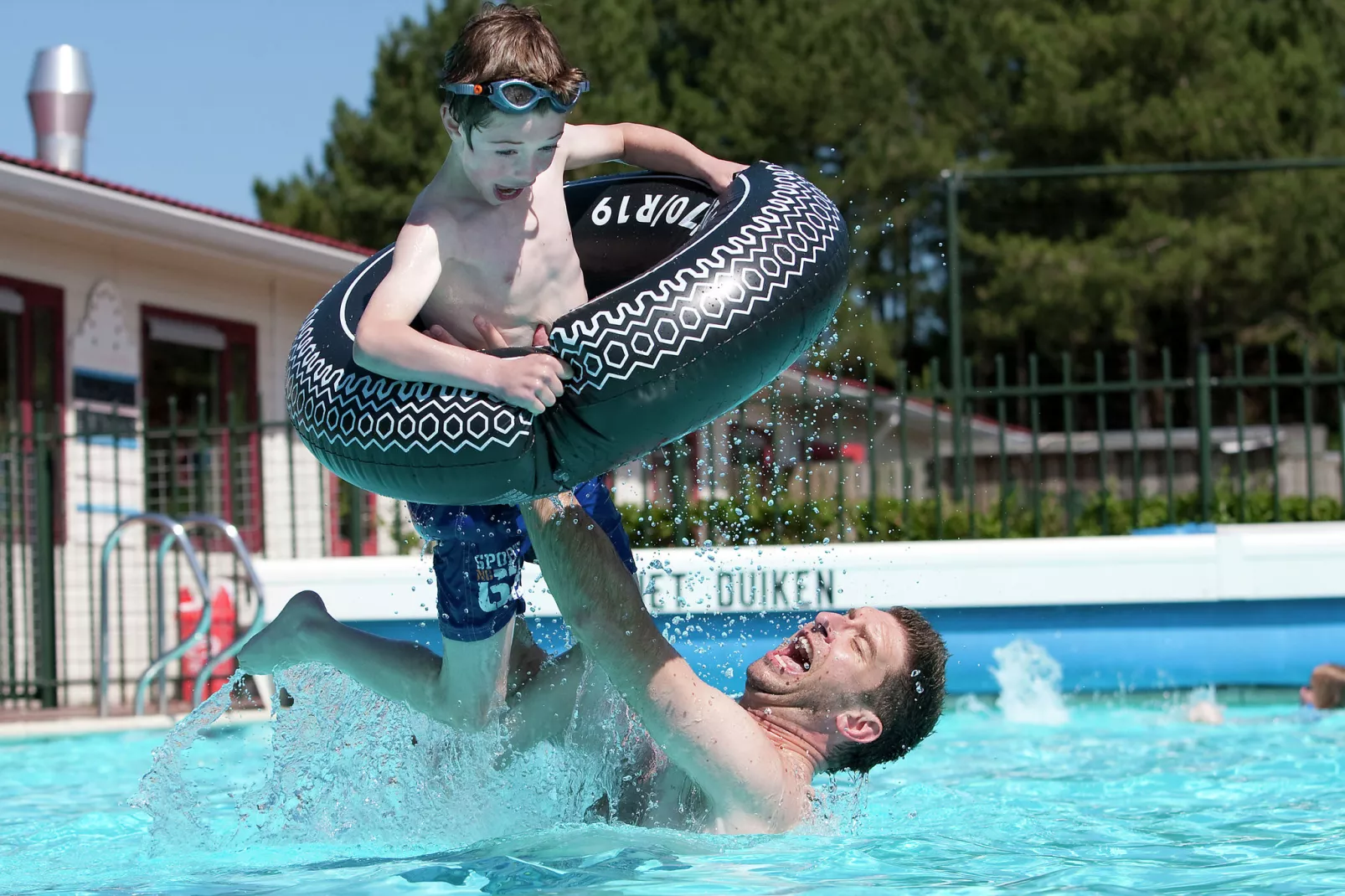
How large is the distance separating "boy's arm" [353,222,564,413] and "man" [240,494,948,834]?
1.12 ft

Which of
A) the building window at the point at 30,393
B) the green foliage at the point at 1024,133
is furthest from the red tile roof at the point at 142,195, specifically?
the green foliage at the point at 1024,133

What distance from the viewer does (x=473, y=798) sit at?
4.39 meters

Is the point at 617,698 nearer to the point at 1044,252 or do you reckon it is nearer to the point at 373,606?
the point at 373,606

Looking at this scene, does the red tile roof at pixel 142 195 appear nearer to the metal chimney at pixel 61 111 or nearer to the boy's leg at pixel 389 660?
the metal chimney at pixel 61 111

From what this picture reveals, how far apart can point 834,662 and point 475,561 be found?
0.97 meters

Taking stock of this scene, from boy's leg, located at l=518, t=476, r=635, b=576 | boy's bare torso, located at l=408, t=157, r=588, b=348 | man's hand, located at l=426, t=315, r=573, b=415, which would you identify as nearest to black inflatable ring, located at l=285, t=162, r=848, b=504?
man's hand, located at l=426, t=315, r=573, b=415

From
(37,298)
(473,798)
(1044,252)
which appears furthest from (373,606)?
(1044,252)

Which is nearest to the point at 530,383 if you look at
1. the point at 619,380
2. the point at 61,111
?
the point at 619,380

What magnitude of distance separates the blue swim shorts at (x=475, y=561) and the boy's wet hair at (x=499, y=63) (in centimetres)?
101

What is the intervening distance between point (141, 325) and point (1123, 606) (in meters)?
7.36

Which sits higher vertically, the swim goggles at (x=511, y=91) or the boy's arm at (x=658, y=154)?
the boy's arm at (x=658, y=154)

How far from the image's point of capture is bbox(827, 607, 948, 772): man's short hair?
3934 mm

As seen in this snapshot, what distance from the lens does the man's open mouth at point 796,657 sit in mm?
4004

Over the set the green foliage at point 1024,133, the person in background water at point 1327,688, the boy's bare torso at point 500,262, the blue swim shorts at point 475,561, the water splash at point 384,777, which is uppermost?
the green foliage at point 1024,133
